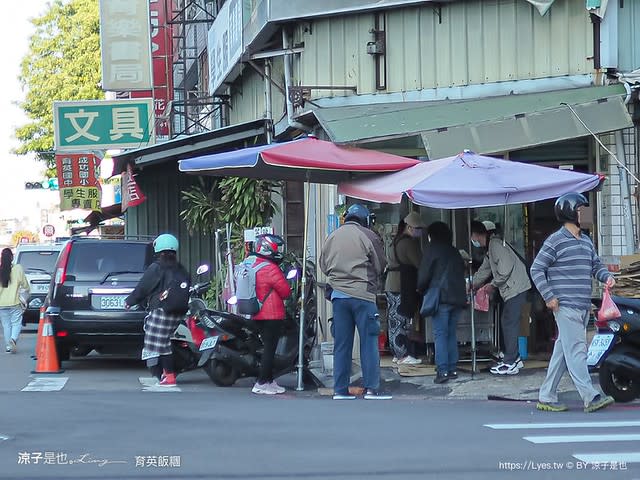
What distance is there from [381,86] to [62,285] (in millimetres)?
5101

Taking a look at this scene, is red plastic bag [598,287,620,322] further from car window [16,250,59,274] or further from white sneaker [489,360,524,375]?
car window [16,250,59,274]

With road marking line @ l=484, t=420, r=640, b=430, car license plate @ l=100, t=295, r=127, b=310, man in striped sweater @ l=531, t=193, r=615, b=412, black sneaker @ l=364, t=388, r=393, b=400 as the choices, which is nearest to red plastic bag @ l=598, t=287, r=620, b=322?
man in striped sweater @ l=531, t=193, r=615, b=412

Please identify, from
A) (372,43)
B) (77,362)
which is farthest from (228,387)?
(372,43)

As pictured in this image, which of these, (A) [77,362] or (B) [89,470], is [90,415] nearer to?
(B) [89,470]

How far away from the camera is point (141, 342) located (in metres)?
14.8

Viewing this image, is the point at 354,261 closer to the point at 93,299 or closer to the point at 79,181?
the point at 93,299

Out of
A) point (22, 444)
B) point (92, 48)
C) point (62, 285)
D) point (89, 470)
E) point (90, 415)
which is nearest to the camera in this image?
point (89, 470)

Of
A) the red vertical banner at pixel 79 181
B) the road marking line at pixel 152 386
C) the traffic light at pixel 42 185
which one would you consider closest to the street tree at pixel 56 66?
the traffic light at pixel 42 185

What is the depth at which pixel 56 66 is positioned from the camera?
4972 centimetres

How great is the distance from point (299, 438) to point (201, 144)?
428 inches

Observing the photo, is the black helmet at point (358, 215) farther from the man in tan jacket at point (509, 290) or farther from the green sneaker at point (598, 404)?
the green sneaker at point (598, 404)

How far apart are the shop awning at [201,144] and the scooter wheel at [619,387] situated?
30.1ft

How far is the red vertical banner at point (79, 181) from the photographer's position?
33.0 meters

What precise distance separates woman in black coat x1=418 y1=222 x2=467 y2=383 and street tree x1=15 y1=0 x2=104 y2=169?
3749 centimetres
